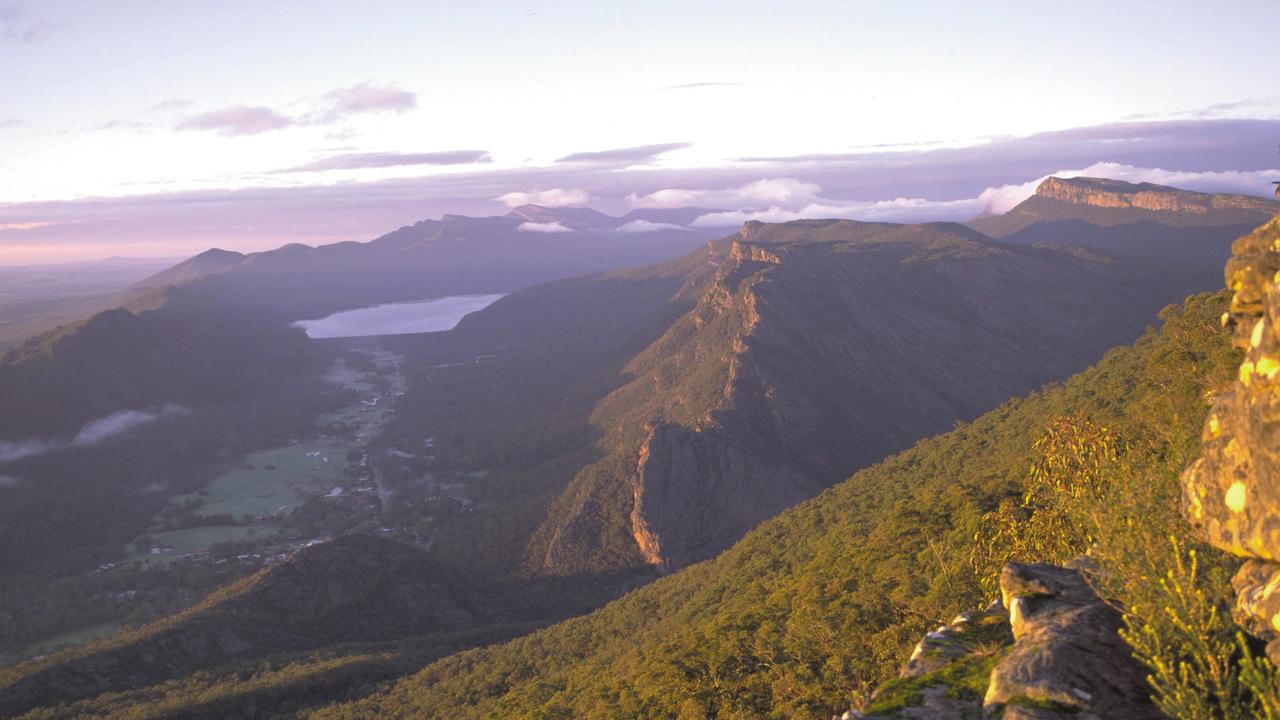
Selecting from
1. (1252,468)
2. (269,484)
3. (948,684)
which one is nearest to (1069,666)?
(948,684)

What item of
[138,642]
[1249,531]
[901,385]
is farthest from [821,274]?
[1249,531]

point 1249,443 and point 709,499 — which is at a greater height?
point 1249,443

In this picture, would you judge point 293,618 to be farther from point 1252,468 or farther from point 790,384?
point 790,384

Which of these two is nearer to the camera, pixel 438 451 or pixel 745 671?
pixel 745 671

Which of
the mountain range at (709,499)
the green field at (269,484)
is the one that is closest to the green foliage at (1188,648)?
the mountain range at (709,499)

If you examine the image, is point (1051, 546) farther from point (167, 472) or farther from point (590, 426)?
point (167, 472)

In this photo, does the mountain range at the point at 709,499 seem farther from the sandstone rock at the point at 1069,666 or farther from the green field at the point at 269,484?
the sandstone rock at the point at 1069,666
